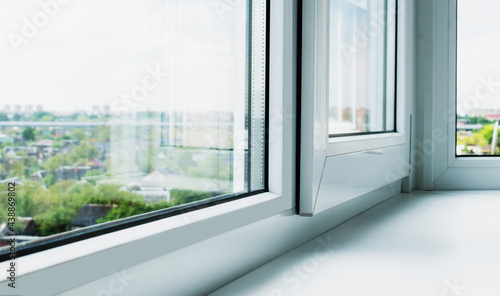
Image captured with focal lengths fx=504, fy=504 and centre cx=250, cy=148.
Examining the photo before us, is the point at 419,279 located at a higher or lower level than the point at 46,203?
lower

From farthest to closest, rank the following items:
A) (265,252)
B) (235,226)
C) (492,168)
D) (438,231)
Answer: (492,168), (438,231), (265,252), (235,226)

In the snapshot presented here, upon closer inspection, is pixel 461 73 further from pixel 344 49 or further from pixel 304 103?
pixel 304 103

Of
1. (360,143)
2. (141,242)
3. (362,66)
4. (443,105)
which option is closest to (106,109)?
(141,242)

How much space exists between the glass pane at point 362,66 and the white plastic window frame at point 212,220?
0.22 meters

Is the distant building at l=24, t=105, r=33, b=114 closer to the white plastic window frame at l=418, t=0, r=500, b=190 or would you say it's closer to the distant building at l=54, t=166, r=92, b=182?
the distant building at l=54, t=166, r=92, b=182

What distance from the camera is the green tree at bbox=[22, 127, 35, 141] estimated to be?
40 centimetres

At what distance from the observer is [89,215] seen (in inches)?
18.2

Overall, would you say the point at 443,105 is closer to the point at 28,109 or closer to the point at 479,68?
the point at 479,68

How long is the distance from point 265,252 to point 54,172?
37 cm

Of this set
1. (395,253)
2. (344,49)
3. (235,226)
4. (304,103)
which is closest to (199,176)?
(235,226)

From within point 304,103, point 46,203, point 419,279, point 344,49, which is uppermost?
point 344,49

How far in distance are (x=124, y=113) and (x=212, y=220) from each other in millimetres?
155

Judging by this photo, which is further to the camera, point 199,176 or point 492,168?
point 492,168

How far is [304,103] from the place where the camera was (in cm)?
78
